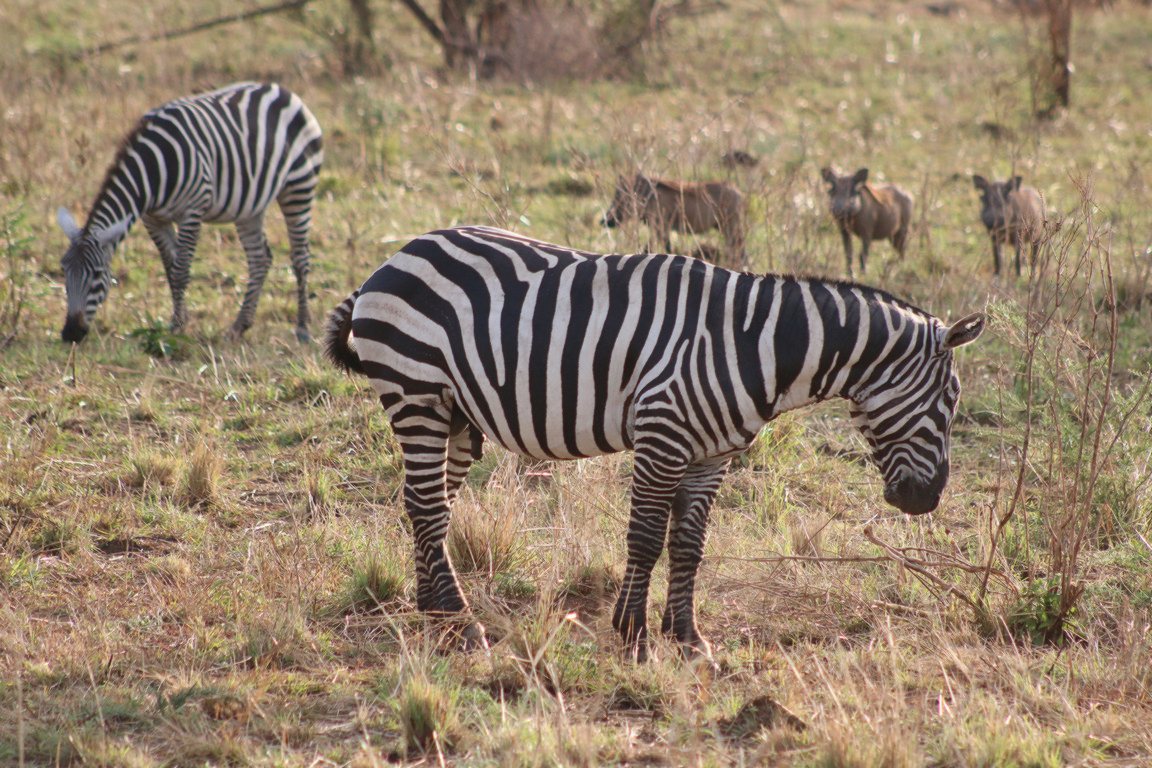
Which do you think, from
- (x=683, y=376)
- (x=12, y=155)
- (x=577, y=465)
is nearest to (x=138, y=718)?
(x=683, y=376)

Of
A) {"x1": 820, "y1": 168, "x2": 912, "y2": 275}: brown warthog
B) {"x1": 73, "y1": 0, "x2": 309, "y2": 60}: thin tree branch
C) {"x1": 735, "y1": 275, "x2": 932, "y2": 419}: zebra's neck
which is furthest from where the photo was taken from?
{"x1": 73, "y1": 0, "x2": 309, "y2": 60}: thin tree branch

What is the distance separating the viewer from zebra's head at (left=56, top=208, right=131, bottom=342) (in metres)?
7.56

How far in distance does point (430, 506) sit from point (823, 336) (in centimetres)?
184

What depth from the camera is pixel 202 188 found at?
27.4 feet

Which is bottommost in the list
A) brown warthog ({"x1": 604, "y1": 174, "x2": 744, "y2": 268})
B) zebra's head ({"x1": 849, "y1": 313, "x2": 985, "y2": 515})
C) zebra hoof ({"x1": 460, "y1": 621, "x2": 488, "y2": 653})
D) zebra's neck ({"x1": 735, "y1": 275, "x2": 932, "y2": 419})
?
zebra hoof ({"x1": 460, "y1": 621, "x2": 488, "y2": 653})

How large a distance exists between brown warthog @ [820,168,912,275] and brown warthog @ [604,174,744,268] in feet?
4.63

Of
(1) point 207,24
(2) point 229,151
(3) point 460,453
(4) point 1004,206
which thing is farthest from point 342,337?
(1) point 207,24

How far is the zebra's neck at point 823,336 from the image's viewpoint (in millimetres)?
3938

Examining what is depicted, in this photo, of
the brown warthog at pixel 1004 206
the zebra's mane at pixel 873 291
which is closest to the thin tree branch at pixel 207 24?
the brown warthog at pixel 1004 206

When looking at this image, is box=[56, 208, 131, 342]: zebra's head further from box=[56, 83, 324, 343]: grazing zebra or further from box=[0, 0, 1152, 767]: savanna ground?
box=[0, 0, 1152, 767]: savanna ground

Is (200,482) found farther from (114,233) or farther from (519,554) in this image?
(114,233)

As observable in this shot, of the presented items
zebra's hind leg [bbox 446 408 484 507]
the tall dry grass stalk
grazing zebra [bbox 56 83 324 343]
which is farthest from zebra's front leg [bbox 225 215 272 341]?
zebra's hind leg [bbox 446 408 484 507]

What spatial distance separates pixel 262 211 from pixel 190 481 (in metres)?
3.86

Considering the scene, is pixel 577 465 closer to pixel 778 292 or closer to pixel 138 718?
pixel 778 292
